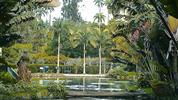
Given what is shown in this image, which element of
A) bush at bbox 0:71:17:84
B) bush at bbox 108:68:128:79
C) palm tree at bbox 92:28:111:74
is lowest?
bush at bbox 0:71:17:84

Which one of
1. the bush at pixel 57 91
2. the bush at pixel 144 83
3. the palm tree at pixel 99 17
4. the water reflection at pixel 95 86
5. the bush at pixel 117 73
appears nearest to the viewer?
the bush at pixel 57 91

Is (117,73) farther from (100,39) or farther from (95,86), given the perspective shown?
(95,86)

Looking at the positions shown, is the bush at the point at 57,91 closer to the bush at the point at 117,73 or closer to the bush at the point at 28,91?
the bush at the point at 28,91

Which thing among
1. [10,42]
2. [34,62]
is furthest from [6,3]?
[34,62]

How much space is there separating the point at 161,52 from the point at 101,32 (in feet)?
138

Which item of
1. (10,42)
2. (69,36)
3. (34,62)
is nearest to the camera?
(10,42)

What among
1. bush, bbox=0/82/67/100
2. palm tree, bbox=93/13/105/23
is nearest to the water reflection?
bush, bbox=0/82/67/100

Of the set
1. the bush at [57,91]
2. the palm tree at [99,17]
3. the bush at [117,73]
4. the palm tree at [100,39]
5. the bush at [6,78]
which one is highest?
the palm tree at [99,17]

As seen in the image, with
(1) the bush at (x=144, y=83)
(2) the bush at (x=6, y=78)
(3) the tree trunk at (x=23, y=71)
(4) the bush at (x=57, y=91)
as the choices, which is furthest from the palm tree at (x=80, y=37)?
(4) the bush at (x=57, y=91)

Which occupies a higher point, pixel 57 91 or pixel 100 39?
pixel 100 39

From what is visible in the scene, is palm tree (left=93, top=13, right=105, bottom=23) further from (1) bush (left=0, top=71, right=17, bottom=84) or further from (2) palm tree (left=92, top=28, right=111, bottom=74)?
(1) bush (left=0, top=71, right=17, bottom=84)

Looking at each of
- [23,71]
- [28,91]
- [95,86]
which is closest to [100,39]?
[95,86]

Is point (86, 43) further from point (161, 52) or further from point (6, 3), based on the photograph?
point (6, 3)

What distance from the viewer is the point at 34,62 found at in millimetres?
64188
